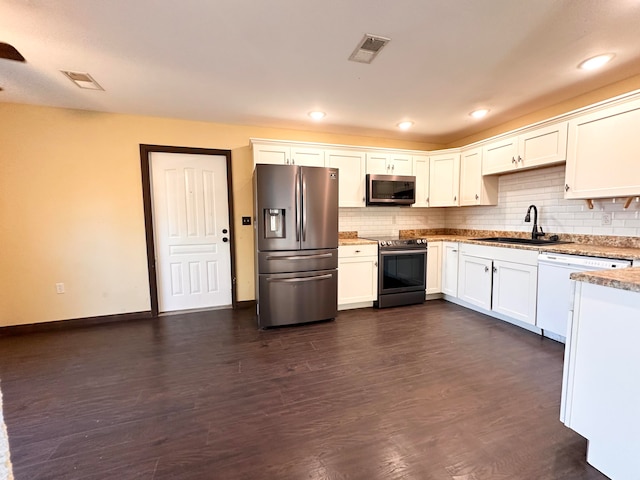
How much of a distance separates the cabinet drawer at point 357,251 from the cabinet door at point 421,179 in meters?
1.10

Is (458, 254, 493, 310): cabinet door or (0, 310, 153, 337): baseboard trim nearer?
(0, 310, 153, 337): baseboard trim

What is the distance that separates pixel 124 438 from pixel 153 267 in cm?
232

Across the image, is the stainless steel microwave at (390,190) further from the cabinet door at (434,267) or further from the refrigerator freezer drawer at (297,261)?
the refrigerator freezer drawer at (297,261)

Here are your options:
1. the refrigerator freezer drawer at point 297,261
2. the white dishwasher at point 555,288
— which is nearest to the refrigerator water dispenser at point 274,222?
the refrigerator freezer drawer at point 297,261

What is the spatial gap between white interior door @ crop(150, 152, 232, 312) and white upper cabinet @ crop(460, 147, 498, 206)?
3.38m

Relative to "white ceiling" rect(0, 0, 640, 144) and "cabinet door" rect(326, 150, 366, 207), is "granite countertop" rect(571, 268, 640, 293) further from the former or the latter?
"cabinet door" rect(326, 150, 366, 207)

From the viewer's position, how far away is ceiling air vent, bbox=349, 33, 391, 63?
1.92m

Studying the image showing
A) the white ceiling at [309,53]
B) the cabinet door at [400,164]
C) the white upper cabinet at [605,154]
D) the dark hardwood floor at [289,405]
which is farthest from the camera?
the cabinet door at [400,164]

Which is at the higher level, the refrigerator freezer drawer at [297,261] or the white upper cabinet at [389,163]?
the white upper cabinet at [389,163]

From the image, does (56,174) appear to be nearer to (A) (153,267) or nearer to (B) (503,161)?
(A) (153,267)

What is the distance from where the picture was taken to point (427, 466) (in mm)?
1363

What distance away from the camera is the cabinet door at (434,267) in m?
3.92

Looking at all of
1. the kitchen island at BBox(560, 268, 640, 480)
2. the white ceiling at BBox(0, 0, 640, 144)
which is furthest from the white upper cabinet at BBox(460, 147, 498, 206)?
the kitchen island at BBox(560, 268, 640, 480)

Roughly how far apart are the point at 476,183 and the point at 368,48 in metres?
2.57
